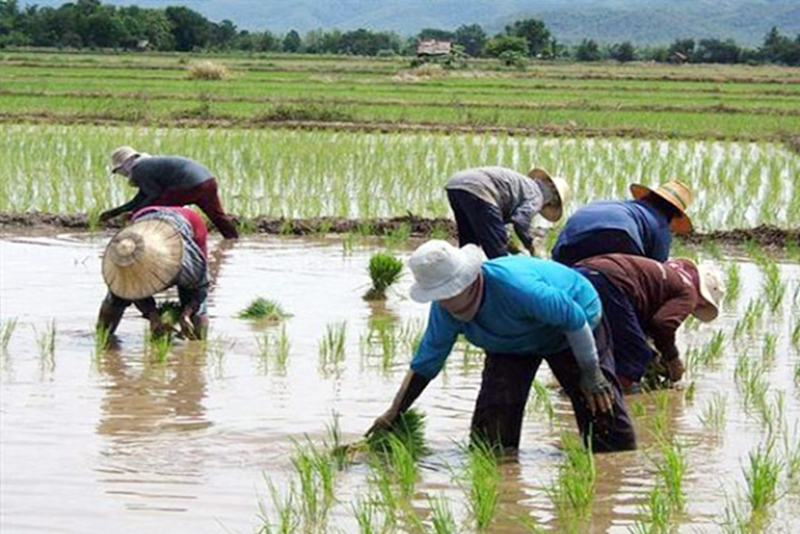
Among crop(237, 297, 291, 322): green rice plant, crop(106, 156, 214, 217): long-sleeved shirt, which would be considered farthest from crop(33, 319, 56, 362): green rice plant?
crop(106, 156, 214, 217): long-sleeved shirt

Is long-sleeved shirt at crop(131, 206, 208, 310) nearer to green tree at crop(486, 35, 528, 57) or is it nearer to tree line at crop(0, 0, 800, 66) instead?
tree line at crop(0, 0, 800, 66)

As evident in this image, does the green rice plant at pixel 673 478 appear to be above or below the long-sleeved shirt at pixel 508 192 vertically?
below

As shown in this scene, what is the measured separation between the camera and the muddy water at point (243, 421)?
14.8ft

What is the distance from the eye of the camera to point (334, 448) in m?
4.94

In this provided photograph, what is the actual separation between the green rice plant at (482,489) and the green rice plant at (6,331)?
3035 millimetres

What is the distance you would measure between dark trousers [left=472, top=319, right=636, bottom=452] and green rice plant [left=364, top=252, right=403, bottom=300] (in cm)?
337

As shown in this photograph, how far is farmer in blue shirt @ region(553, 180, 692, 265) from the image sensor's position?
6.11 metres

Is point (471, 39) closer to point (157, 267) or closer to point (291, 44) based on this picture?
point (291, 44)

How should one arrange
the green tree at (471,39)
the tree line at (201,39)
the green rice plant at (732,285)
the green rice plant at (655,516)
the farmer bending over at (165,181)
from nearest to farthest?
the green rice plant at (655,516)
the green rice plant at (732,285)
the farmer bending over at (165,181)
the tree line at (201,39)
the green tree at (471,39)

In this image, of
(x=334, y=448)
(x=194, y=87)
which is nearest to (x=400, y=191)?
(x=334, y=448)

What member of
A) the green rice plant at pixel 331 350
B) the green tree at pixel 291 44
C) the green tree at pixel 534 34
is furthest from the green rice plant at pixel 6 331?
the green tree at pixel 291 44

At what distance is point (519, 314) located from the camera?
467 centimetres

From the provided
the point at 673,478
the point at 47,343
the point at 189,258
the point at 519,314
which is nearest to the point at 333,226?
the point at 189,258

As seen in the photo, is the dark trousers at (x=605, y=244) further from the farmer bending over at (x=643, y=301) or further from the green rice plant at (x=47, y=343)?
the green rice plant at (x=47, y=343)
